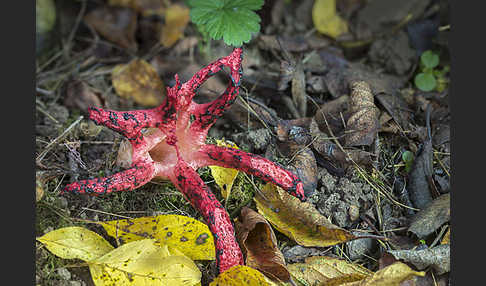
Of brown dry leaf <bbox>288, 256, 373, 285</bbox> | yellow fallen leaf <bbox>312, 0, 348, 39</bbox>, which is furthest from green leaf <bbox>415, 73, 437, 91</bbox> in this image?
brown dry leaf <bbox>288, 256, 373, 285</bbox>

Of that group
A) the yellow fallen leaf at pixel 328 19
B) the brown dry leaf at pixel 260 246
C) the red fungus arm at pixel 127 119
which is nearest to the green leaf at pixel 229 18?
the red fungus arm at pixel 127 119

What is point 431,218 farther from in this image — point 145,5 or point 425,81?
point 145,5

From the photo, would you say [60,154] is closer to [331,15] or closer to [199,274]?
[199,274]

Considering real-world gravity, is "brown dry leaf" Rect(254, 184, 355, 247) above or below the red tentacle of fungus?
below

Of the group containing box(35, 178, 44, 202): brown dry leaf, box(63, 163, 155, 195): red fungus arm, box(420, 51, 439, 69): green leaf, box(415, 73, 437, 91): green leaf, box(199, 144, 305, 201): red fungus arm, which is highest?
box(420, 51, 439, 69): green leaf

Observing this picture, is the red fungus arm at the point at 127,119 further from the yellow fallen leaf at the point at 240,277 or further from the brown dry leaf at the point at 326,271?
the brown dry leaf at the point at 326,271

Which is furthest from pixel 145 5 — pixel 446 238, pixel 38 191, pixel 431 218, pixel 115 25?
pixel 446 238

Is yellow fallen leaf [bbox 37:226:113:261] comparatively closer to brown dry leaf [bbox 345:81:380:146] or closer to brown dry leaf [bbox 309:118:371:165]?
brown dry leaf [bbox 309:118:371:165]
